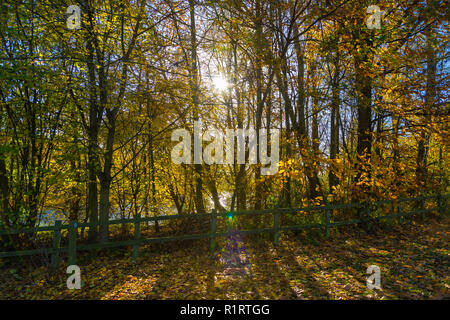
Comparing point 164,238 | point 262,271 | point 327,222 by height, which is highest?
point 327,222

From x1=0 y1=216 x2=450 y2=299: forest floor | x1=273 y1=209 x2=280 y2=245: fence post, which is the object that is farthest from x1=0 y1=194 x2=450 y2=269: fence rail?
x1=0 y1=216 x2=450 y2=299: forest floor

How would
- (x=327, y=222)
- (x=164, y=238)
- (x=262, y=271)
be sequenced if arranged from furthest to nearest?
(x=327, y=222) < (x=164, y=238) < (x=262, y=271)

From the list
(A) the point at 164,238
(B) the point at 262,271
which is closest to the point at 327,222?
(B) the point at 262,271

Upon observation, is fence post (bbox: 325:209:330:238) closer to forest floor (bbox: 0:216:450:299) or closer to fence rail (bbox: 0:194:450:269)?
fence rail (bbox: 0:194:450:269)

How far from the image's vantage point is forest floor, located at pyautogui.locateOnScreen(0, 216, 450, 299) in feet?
15.0

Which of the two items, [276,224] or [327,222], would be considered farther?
[327,222]

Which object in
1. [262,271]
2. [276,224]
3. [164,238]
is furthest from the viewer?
[276,224]

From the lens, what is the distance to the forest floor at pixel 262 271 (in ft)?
15.0

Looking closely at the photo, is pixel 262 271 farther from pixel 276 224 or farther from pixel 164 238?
pixel 164 238

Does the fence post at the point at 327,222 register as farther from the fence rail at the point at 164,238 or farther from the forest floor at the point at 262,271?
the forest floor at the point at 262,271

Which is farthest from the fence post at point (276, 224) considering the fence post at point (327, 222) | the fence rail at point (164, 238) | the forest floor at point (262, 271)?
the fence post at point (327, 222)

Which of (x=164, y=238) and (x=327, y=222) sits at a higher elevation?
(x=327, y=222)

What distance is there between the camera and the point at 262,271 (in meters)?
5.71
